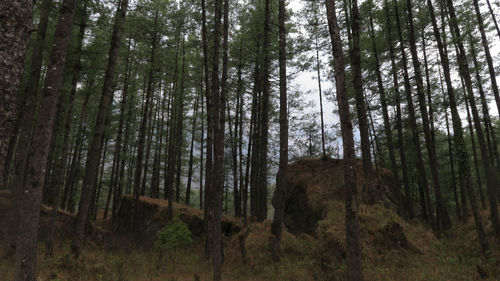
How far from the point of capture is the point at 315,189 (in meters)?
16.7

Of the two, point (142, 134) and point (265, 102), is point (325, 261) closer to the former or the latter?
point (265, 102)

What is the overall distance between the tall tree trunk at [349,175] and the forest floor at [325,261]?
186cm

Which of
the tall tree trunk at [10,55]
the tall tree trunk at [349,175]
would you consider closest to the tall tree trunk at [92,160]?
the tall tree trunk at [349,175]

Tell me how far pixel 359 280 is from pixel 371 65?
14.4 meters

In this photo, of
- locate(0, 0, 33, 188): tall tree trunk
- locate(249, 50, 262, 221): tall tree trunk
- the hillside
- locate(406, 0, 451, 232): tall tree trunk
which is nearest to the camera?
locate(0, 0, 33, 188): tall tree trunk

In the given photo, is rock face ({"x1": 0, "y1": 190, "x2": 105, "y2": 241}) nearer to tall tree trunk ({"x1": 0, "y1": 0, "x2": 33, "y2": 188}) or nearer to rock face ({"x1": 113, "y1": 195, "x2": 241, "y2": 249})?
rock face ({"x1": 113, "y1": 195, "x2": 241, "y2": 249})

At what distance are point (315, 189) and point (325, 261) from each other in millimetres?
7125

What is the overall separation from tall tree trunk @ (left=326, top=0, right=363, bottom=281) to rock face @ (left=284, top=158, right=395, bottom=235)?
23.6 ft

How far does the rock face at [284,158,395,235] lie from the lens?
15.3 m

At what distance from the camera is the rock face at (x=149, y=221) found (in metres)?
17.2

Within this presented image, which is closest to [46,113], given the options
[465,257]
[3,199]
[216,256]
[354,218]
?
[216,256]

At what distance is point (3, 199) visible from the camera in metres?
13.7

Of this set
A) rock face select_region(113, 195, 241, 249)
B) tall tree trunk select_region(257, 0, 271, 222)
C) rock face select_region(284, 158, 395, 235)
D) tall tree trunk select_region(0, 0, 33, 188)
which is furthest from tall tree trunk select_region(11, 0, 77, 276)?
rock face select_region(284, 158, 395, 235)

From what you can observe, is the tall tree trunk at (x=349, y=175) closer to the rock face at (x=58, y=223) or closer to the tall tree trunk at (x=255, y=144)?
the tall tree trunk at (x=255, y=144)
